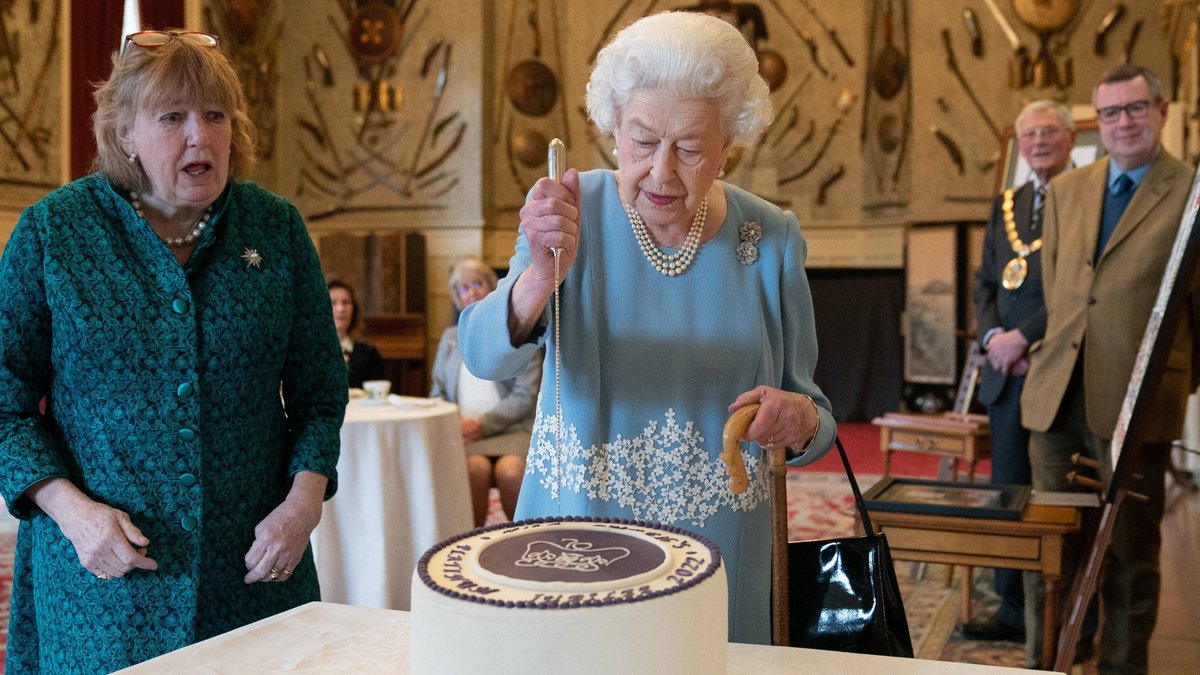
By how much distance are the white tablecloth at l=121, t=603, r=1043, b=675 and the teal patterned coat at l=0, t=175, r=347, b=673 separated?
41cm

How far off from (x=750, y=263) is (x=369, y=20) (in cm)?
1071

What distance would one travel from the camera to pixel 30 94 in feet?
24.7

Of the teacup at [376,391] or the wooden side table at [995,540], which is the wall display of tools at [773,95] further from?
the wooden side table at [995,540]

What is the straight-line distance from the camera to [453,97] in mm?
11352

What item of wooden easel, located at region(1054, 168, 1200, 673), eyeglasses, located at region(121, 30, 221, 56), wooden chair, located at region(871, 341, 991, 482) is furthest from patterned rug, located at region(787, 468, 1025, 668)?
eyeglasses, located at region(121, 30, 221, 56)

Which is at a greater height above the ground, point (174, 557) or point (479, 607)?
point (479, 607)

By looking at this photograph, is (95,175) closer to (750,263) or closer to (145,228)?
(145,228)

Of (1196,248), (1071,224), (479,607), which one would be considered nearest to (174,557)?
(479,607)

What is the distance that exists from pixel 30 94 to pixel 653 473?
735cm

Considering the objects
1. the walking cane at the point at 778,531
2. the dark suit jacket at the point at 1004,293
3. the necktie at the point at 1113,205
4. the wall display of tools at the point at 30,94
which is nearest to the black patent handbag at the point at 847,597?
the walking cane at the point at 778,531

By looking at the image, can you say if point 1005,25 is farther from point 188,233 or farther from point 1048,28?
point 188,233

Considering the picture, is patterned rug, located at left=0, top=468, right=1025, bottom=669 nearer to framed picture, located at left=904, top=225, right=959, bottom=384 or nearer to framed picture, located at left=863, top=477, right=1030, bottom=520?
framed picture, located at left=863, top=477, right=1030, bottom=520

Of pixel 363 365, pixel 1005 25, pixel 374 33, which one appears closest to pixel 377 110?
pixel 374 33

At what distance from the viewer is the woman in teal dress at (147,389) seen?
1.65m
